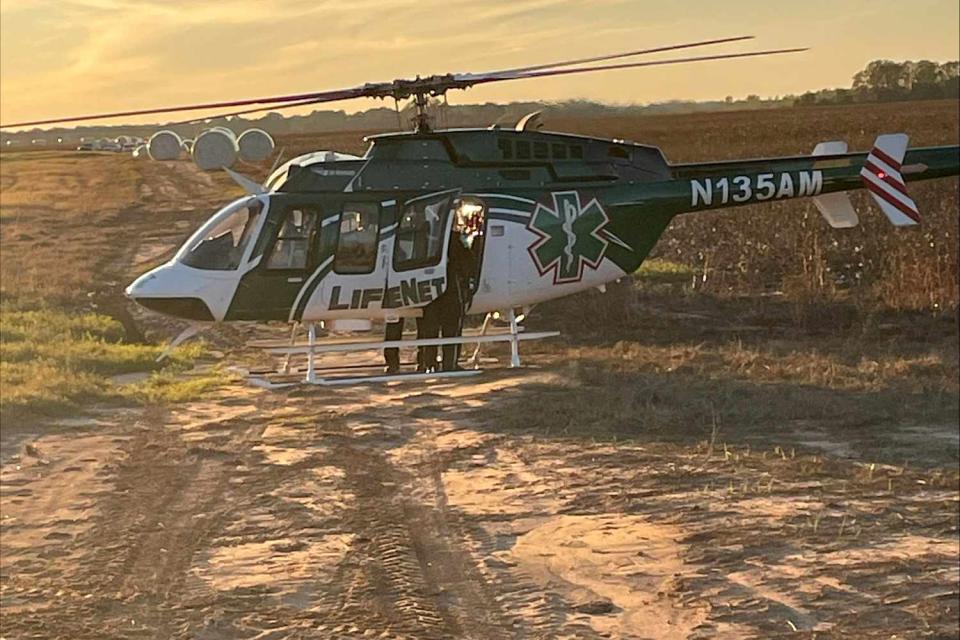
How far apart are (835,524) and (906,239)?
45.1ft

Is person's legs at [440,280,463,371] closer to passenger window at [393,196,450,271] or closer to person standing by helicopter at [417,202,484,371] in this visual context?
person standing by helicopter at [417,202,484,371]

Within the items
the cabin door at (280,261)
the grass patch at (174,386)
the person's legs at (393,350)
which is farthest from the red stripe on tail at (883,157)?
the grass patch at (174,386)

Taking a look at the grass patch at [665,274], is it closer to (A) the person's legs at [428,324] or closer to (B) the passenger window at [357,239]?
(A) the person's legs at [428,324]

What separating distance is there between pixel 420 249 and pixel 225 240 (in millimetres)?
1431

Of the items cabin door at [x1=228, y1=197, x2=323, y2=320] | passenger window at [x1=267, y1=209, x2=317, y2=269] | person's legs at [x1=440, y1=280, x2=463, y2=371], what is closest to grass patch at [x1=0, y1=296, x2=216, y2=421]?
cabin door at [x1=228, y1=197, x2=323, y2=320]

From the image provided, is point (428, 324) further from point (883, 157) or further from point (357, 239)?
point (883, 157)

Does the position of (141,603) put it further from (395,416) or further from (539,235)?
(395,416)

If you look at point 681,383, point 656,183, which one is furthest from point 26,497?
point 681,383

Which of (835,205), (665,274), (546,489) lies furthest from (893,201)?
(665,274)

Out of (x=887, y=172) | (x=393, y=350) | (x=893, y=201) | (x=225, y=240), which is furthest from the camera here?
(x=887, y=172)

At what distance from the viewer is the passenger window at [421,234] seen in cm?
834

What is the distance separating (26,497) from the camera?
1246cm

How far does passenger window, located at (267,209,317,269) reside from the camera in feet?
27.7

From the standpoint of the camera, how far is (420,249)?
835cm
